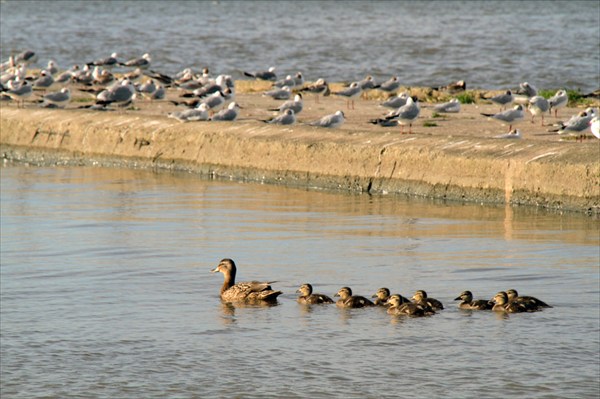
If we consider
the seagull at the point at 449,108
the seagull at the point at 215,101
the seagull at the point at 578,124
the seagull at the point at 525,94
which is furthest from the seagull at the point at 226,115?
the seagull at the point at 525,94

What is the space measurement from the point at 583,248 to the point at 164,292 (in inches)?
187

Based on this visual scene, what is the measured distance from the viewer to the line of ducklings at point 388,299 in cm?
1215

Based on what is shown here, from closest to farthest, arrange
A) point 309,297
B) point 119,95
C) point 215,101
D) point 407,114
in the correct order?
point 309,297 → point 407,114 → point 215,101 → point 119,95

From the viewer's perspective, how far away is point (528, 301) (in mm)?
12164

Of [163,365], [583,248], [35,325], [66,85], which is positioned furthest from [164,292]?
[66,85]

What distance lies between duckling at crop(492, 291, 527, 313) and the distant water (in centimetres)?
2697

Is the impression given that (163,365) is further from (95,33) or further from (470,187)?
(95,33)

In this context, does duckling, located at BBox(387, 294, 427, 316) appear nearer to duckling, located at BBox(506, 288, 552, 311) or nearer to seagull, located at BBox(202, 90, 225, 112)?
duckling, located at BBox(506, 288, 552, 311)

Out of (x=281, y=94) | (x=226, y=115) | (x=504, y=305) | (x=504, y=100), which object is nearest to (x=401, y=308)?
(x=504, y=305)

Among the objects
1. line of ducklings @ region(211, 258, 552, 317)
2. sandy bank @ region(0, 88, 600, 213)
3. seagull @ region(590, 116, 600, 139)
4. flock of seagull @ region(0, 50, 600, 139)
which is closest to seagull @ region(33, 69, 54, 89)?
flock of seagull @ region(0, 50, 600, 139)

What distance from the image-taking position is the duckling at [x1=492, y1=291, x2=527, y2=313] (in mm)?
12094

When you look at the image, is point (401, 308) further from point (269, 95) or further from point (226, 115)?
point (269, 95)

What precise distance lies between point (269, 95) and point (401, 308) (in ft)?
60.7

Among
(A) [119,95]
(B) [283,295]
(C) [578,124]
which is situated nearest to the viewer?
(B) [283,295]
